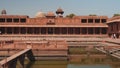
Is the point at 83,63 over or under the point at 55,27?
under

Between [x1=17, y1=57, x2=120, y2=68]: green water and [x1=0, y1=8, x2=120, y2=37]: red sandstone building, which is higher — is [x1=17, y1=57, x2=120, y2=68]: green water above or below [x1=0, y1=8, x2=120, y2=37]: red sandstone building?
below

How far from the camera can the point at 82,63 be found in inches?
915

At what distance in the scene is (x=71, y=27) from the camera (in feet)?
162

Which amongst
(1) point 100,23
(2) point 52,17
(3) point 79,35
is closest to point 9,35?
(2) point 52,17

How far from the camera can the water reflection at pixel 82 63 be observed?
2166 centimetres

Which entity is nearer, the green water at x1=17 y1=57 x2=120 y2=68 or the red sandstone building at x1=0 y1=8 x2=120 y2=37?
the green water at x1=17 y1=57 x2=120 y2=68

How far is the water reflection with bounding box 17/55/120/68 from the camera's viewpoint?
71.1ft

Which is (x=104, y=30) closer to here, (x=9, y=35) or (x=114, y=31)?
(x=114, y=31)

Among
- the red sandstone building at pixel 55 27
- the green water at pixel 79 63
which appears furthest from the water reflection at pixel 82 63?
the red sandstone building at pixel 55 27

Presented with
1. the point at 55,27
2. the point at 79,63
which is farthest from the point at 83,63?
the point at 55,27

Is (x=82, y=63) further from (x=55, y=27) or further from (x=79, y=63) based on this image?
(x=55, y=27)

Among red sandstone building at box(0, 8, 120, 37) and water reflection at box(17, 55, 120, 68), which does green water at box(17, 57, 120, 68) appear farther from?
red sandstone building at box(0, 8, 120, 37)

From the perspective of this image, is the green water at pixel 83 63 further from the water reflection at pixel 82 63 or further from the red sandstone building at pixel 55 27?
the red sandstone building at pixel 55 27

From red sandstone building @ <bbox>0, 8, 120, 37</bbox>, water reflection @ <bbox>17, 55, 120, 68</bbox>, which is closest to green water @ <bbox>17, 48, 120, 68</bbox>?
water reflection @ <bbox>17, 55, 120, 68</bbox>
